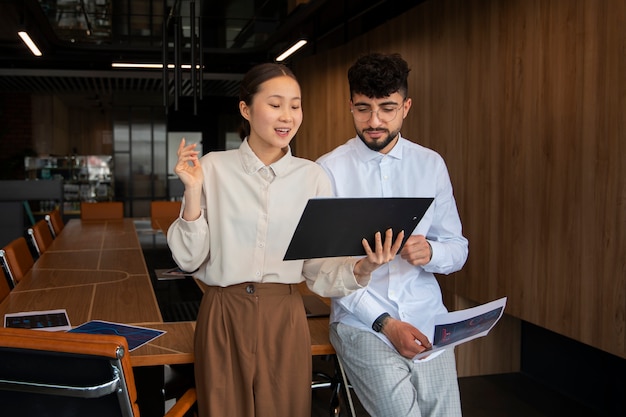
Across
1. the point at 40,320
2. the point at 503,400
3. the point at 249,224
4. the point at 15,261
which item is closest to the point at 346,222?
the point at 249,224

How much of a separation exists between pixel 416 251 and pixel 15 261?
8.67ft

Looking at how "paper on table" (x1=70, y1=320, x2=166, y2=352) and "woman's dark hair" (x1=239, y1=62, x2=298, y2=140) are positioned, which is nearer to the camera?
"woman's dark hair" (x1=239, y1=62, x2=298, y2=140)

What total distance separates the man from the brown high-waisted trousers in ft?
0.97

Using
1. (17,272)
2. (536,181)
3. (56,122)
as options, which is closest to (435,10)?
(536,181)

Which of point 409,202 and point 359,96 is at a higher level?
point 359,96

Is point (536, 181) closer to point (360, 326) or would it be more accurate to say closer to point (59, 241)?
point (360, 326)

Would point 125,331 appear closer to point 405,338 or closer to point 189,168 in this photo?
point 189,168

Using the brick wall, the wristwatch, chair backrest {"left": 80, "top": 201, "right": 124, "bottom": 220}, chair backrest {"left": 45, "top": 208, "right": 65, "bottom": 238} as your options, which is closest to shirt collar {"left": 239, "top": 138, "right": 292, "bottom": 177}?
the wristwatch

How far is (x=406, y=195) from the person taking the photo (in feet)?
7.78

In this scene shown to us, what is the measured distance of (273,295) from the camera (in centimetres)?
194

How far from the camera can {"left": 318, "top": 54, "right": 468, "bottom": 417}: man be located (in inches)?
81.9

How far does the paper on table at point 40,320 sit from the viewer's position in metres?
2.58

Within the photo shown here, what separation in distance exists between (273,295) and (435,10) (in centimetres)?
374

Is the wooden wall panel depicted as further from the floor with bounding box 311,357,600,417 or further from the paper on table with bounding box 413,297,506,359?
the paper on table with bounding box 413,297,506,359
